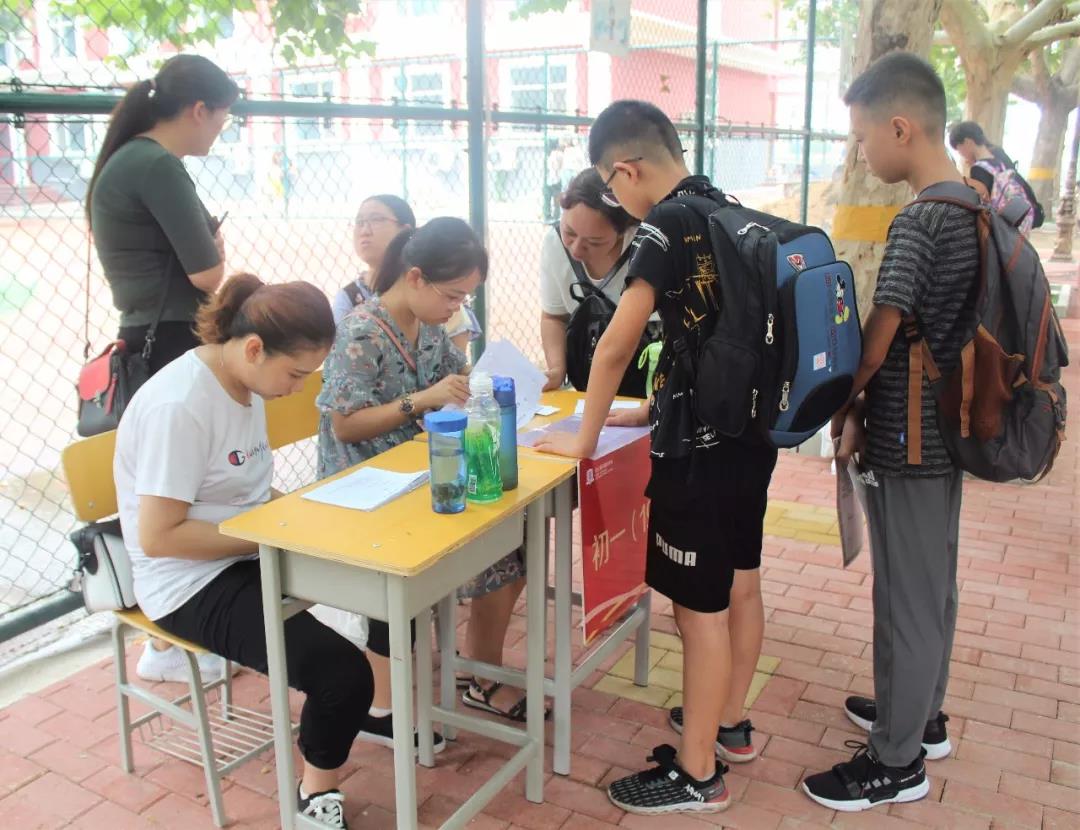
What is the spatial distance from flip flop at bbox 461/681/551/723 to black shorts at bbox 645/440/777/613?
779mm

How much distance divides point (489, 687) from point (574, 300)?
1.28 m

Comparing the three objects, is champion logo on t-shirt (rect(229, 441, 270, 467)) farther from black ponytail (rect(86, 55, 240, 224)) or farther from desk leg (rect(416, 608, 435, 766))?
black ponytail (rect(86, 55, 240, 224))

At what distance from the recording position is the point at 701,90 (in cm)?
543

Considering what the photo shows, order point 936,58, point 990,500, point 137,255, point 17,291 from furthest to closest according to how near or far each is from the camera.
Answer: point 936,58, point 17,291, point 990,500, point 137,255

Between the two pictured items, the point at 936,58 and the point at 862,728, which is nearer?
the point at 862,728

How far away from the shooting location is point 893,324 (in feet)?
7.22

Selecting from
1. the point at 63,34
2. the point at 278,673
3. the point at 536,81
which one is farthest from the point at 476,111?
the point at 536,81

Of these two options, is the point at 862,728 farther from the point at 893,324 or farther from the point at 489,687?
the point at 893,324

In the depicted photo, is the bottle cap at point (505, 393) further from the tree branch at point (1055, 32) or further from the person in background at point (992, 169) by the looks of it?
the tree branch at point (1055, 32)

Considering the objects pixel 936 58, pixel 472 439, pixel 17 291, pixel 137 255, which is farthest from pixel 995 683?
pixel 936 58

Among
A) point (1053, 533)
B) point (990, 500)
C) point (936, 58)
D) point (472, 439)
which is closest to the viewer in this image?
point (472, 439)

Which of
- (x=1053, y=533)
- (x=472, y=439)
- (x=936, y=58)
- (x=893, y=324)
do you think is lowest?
(x=1053, y=533)

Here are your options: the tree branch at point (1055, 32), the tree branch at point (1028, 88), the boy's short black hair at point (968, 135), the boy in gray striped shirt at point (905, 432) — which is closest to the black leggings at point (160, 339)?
the boy in gray striped shirt at point (905, 432)

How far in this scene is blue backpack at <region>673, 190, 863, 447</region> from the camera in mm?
2068
